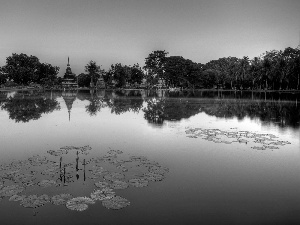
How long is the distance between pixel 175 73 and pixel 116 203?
100 meters

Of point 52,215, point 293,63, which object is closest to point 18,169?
point 52,215

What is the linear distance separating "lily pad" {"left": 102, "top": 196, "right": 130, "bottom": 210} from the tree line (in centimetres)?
8366

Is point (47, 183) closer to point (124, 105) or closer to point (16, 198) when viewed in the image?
point (16, 198)

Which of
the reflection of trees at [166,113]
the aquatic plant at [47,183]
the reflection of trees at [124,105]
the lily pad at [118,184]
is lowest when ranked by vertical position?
the lily pad at [118,184]

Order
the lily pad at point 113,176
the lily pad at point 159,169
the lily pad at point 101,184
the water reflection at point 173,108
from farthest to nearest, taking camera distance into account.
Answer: the water reflection at point 173,108
the lily pad at point 159,169
the lily pad at point 113,176
the lily pad at point 101,184

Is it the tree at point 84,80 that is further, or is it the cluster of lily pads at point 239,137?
the tree at point 84,80

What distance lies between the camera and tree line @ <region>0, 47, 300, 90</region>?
88375 mm

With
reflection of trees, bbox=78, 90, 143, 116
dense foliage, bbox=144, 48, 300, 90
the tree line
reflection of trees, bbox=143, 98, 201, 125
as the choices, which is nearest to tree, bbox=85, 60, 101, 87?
the tree line

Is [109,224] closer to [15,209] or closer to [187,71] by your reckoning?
[15,209]

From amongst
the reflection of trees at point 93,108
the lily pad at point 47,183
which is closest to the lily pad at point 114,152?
the lily pad at point 47,183

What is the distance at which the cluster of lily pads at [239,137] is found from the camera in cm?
1418

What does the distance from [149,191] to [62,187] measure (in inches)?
95.7

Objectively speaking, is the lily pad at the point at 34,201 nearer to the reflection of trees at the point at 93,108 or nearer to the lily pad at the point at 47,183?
the lily pad at the point at 47,183

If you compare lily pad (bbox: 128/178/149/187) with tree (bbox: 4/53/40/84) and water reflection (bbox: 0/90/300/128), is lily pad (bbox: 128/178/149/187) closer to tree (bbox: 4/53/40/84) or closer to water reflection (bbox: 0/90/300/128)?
water reflection (bbox: 0/90/300/128)
